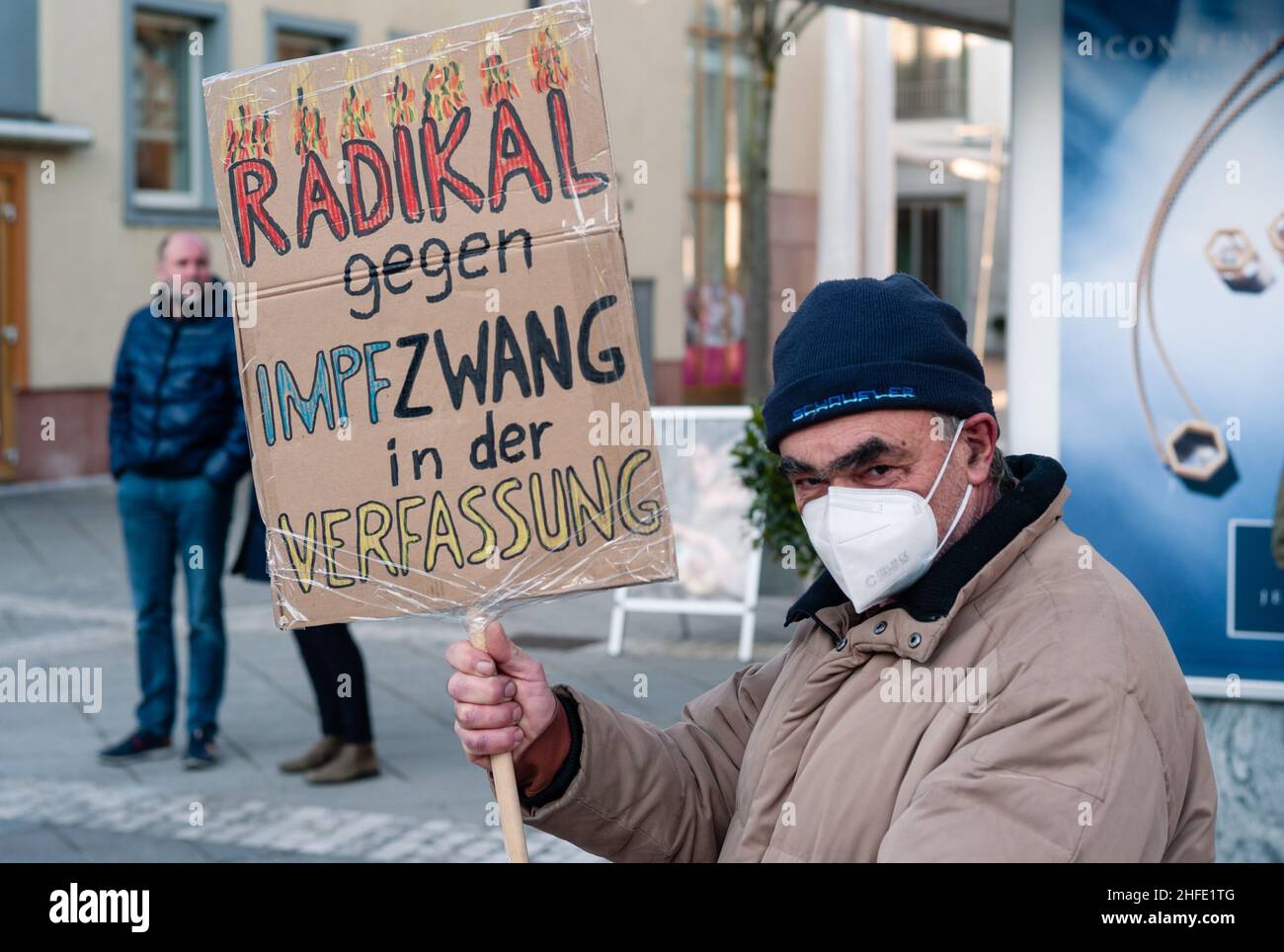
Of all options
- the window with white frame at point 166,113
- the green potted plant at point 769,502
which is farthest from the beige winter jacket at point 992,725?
the window with white frame at point 166,113

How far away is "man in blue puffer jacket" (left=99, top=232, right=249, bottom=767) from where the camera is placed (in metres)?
6.46

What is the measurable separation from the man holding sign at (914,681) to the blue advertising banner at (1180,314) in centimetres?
278

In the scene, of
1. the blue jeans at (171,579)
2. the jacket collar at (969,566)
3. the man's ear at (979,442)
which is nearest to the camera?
the jacket collar at (969,566)

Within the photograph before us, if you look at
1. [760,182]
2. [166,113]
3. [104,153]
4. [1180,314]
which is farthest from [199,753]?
[760,182]

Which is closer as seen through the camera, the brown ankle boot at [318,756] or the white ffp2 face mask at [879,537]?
the white ffp2 face mask at [879,537]

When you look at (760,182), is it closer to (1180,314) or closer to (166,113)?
(166,113)

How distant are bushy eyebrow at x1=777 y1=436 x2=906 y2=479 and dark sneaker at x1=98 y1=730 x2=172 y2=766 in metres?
5.23

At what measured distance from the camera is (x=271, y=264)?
2270mm

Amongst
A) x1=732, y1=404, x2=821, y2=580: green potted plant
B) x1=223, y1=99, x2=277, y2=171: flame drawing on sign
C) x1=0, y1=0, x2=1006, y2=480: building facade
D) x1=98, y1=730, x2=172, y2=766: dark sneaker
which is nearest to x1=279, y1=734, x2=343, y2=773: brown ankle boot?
x1=98, y1=730, x2=172, y2=766: dark sneaker

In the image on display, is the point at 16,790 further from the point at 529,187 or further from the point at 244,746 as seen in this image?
the point at 529,187

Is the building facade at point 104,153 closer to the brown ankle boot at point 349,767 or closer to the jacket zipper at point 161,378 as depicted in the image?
the jacket zipper at point 161,378

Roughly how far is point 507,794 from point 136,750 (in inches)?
Result: 196

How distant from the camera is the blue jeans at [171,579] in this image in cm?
657

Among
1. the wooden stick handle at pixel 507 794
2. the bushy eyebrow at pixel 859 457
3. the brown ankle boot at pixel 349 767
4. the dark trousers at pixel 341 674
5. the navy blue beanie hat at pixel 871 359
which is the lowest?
the brown ankle boot at pixel 349 767
